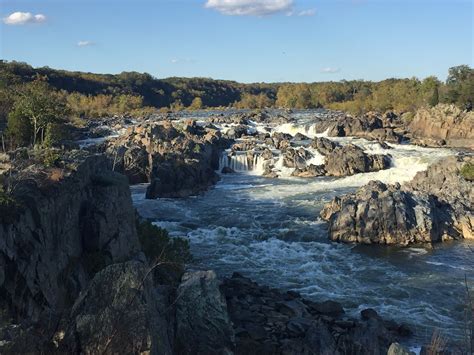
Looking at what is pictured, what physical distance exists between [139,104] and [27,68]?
2432 cm

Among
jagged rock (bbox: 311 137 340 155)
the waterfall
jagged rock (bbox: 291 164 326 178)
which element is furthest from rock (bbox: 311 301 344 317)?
jagged rock (bbox: 311 137 340 155)

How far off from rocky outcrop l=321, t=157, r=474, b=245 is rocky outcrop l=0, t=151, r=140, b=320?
13369 millimetres

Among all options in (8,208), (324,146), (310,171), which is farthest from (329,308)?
(324,146)

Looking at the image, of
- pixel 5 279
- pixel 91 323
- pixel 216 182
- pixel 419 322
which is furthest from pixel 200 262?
pixel 216 182

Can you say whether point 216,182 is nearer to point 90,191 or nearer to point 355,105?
point 90,191

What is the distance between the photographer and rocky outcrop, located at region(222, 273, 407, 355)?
12.9m

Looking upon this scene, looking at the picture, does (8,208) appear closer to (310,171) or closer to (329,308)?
(329,308)

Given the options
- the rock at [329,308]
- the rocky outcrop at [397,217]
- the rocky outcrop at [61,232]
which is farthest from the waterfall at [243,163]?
the rocky outcrop at [61,232]

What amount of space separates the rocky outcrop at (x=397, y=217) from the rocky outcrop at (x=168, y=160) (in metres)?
12.8

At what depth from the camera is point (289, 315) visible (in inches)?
641

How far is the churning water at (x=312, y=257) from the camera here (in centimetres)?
1878

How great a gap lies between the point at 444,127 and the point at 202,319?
54956mm

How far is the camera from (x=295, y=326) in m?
14.8

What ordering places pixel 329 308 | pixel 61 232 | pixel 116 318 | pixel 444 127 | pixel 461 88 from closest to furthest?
pixel 116 318, pixel 61 232, pixel 329 308, pixel 444 127, pixel 461 88
